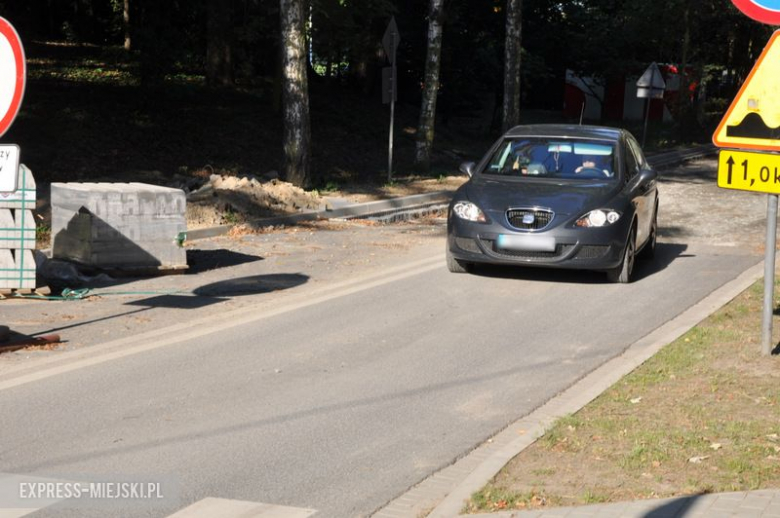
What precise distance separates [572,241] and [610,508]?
22.5ft

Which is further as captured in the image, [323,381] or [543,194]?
[543,194]

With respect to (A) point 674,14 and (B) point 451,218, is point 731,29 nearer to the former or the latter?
(A) point 674,14

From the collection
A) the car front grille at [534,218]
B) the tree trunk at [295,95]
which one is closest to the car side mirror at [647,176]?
the car front grille at [534,218]

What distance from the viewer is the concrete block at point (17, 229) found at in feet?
35.5

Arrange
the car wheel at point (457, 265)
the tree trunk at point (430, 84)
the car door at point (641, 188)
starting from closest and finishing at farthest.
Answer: the car wheel at point (457, 265) → the car door at point (641, 188) → the tree trunk at point (430, 84)

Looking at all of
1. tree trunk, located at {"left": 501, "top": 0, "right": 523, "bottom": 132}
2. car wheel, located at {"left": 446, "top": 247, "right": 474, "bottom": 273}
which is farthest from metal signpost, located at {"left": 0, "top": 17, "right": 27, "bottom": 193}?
tree trunk, located at {"left": 501, "top": 0, "right": 523, "bottom": 132}

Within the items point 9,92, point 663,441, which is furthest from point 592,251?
point 9,92

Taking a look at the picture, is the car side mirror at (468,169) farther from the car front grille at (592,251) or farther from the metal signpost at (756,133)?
the metal signpost at (756,133)

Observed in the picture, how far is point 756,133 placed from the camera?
805 centimetres

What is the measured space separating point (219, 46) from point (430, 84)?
31.0ft

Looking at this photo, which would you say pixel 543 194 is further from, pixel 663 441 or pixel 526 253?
pixel 663 441

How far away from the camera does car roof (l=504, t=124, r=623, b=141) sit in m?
13.7

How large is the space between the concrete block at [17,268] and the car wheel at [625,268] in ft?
20.3

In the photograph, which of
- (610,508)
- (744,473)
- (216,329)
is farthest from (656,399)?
(216,329)
